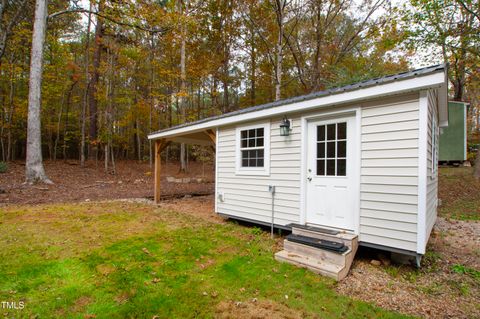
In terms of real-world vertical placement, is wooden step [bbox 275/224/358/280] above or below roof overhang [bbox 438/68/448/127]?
below

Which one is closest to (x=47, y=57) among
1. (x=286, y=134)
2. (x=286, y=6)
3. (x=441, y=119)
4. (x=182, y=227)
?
(x=286, y=6)

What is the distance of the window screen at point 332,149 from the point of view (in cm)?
379

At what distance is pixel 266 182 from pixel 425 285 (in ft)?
9.12

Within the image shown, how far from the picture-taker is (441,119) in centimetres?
605

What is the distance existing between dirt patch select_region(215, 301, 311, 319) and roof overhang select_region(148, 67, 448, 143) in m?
2.84

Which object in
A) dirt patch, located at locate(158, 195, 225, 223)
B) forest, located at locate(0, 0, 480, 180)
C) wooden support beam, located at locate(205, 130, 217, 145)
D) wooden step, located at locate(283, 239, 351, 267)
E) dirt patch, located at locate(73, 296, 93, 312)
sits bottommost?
dirt patch, located at locate(158, 195, 225, 223)

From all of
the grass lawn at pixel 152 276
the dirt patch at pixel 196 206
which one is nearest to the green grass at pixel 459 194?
the grass lawn at pixel 152 276

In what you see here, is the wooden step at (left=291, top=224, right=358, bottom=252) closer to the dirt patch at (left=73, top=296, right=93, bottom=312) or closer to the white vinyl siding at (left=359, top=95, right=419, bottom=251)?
the white vinyl siding at (left=359, top=95, right=419, bottom=251)

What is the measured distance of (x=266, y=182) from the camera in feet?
15.9

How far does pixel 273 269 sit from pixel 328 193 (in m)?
1.50

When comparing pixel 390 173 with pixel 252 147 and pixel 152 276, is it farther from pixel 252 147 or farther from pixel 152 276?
pixel 152 276

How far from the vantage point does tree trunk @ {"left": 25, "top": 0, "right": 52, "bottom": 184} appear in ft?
27.7

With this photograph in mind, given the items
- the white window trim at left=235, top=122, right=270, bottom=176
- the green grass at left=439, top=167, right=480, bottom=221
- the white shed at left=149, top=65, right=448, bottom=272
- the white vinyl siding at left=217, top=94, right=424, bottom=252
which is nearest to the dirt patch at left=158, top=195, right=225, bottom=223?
the white shed at left=149, top=65, right=448, bottom=272

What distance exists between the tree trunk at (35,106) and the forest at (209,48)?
100 centimetres
